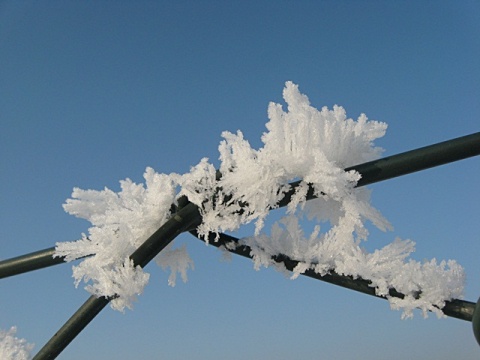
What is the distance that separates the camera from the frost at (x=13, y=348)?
668 mm

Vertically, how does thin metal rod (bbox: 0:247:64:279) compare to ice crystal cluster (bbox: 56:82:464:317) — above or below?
below

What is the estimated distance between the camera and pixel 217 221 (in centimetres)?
45

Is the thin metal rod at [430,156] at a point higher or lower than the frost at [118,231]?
higher

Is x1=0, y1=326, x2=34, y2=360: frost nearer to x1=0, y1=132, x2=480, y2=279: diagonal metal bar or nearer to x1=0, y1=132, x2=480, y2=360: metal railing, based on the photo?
x1=0, y1=132, x2=480, y2=360: metal railing

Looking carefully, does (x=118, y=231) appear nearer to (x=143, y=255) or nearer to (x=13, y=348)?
(x=143, y=255)

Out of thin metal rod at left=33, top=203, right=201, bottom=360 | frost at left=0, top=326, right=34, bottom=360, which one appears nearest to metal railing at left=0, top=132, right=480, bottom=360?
thin metal rod at left=33, top=203, right=201, bottom=360

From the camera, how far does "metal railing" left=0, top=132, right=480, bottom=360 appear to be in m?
0.41

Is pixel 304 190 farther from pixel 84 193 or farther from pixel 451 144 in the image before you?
pixel 84 193

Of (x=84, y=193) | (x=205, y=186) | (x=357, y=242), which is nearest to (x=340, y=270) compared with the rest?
(x=357, y=242)

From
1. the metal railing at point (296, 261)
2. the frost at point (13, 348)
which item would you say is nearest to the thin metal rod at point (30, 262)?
the metal railing at point (296, 261)

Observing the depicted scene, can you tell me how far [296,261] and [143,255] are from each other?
146mm

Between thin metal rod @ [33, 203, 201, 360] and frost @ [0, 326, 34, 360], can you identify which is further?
frost @ [0, 326, 34, 360]

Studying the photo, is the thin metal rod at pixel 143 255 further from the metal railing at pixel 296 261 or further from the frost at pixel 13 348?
the frost at pixel 13 348

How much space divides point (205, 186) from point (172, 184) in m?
0.04
